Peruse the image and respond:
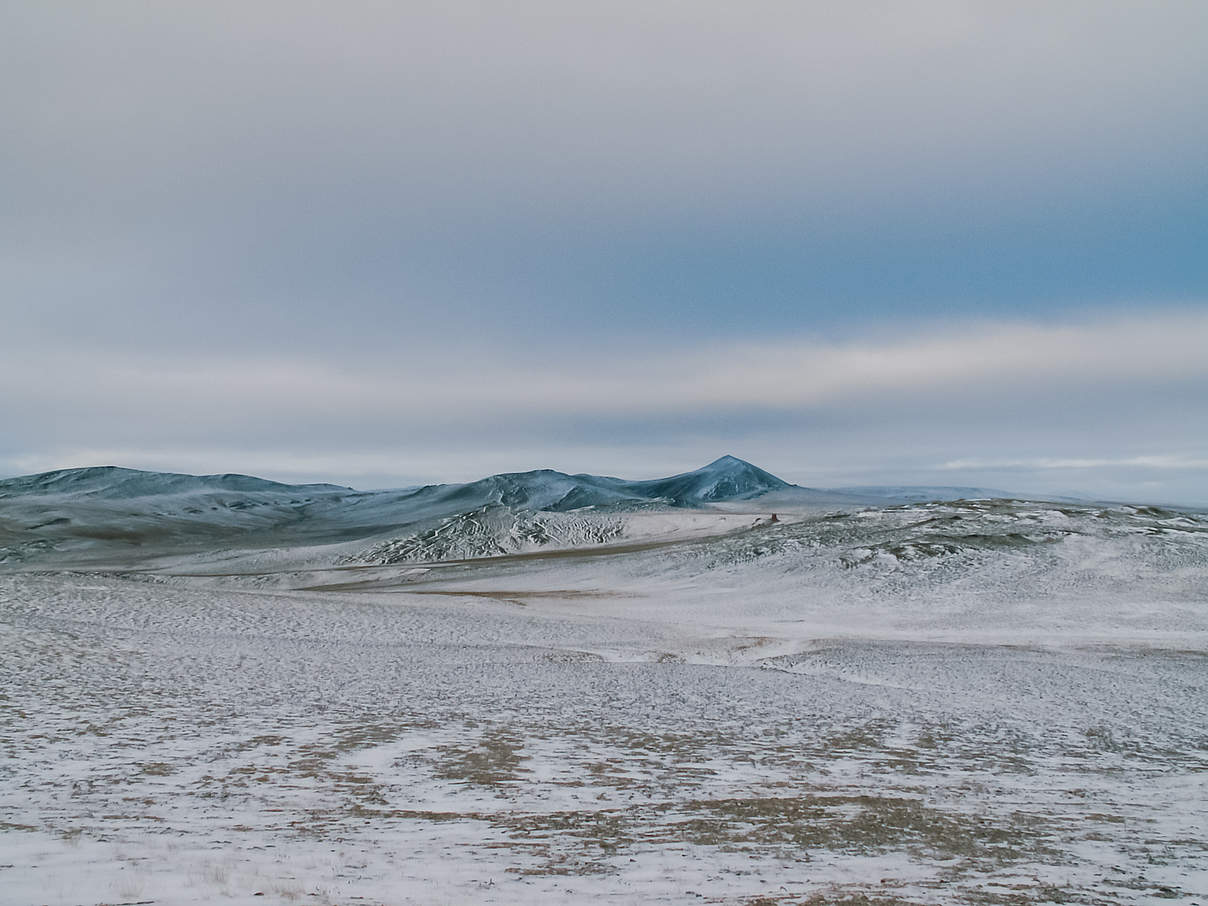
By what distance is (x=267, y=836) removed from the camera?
31.0ft

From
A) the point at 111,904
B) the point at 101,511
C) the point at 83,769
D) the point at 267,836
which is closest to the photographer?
the point at 111,904

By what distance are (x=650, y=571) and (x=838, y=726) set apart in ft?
159

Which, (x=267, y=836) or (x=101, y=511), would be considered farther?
(x=101, y=511)

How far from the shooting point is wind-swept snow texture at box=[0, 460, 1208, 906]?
8523 millimetres

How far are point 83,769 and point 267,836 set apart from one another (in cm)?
438

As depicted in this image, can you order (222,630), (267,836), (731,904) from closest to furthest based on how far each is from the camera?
(731,904) < (267,836) < (222,630)

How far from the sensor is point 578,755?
14.2 meters

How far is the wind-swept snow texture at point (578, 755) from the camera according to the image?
8523 mm

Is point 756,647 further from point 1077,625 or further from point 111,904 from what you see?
point 111,904

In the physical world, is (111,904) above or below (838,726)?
above

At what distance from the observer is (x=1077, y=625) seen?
140 ft

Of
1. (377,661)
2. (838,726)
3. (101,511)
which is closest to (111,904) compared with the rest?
(838,726)

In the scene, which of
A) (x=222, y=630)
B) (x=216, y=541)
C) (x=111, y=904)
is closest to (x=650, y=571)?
(x=222, y=630)

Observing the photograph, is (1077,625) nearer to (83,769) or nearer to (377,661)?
(377,661)
